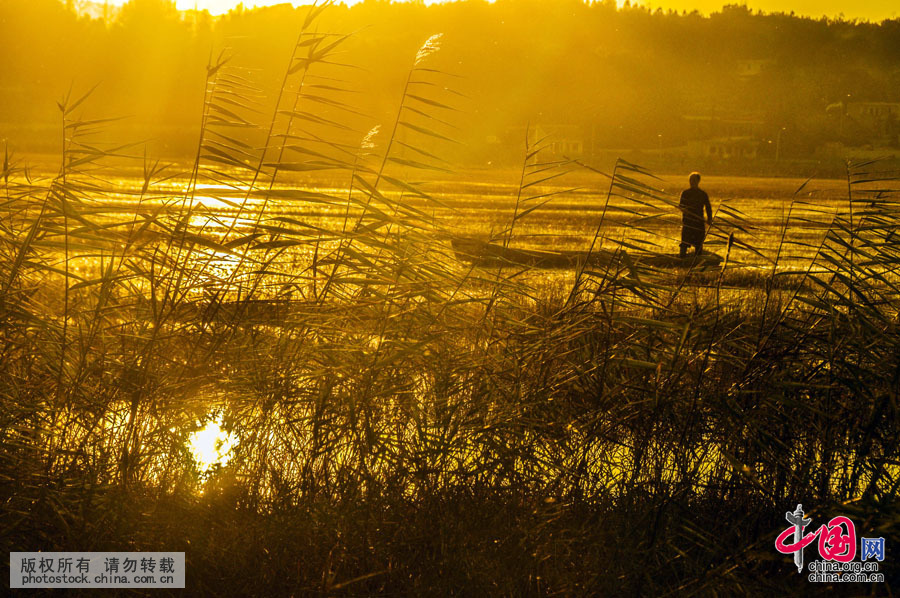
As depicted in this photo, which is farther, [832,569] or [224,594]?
[832,569]

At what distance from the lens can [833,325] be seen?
531 centimetres

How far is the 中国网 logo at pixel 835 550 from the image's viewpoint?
4473 millimetres

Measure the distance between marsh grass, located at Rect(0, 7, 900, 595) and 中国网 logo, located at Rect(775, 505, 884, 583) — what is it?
0.09 meters

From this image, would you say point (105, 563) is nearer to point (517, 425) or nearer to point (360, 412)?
point (360, 412)

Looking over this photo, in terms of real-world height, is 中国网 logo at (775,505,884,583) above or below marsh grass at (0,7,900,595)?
below

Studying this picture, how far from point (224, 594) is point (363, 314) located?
1.89m

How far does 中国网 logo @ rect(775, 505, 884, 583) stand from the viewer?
447 centimetres

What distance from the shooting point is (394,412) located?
497 cm

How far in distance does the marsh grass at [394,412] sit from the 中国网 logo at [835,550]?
0.09m

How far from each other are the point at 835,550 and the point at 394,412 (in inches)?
90.7

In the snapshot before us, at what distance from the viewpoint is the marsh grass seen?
175 inches

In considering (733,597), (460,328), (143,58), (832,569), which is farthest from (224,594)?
(143,58)

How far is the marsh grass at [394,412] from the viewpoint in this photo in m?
4.45

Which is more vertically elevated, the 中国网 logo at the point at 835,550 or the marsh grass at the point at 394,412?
the marsh grass at the point at 394,412
